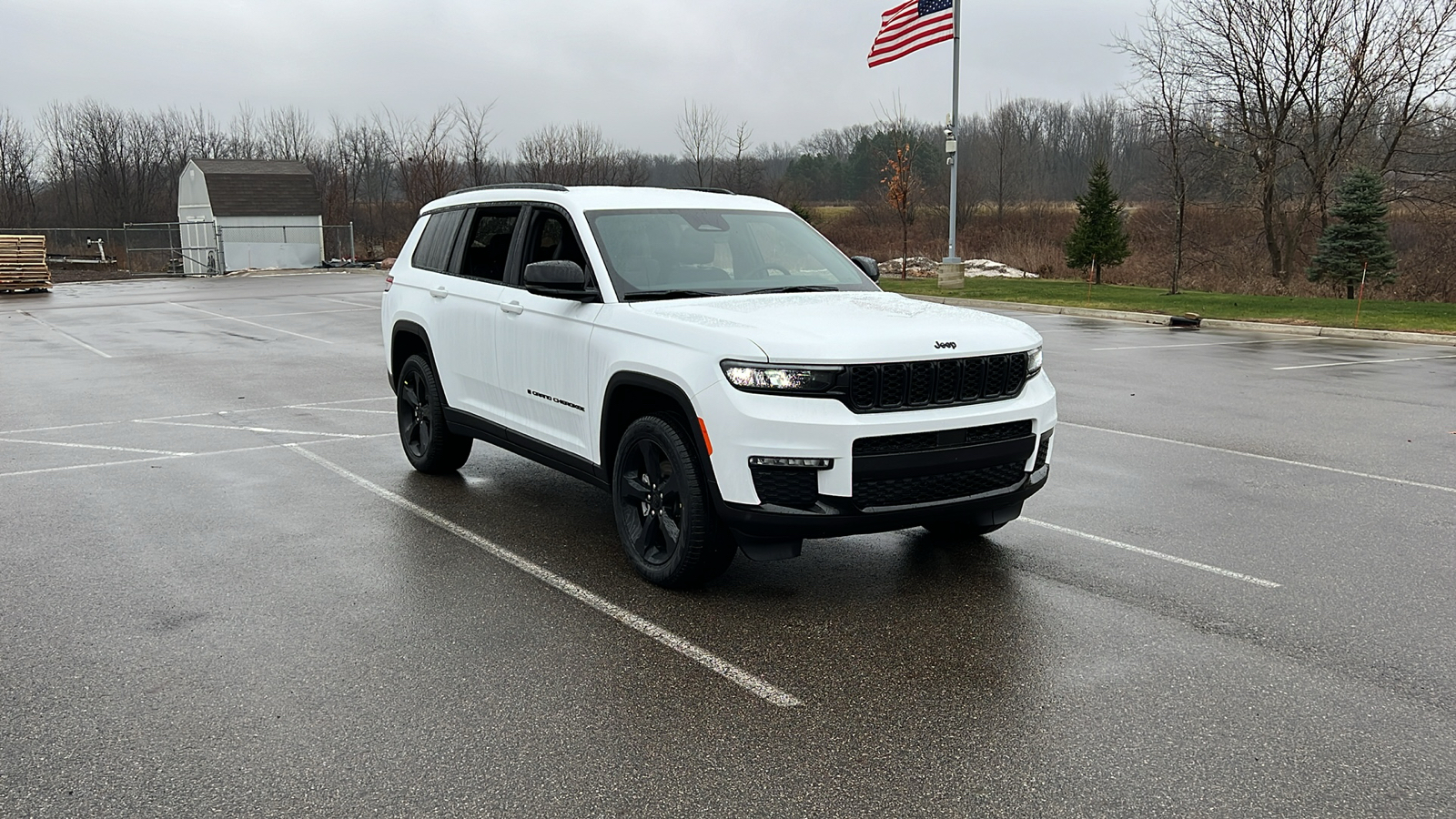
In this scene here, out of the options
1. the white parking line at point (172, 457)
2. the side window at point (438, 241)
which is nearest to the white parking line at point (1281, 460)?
the side window at point (438, 241)

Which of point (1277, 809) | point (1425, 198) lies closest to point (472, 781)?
point (1277, 809)

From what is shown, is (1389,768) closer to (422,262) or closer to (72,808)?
(72,808)

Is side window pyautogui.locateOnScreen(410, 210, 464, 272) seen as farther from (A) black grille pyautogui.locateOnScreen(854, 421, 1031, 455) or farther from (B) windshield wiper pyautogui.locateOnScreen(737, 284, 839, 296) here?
(A) black grille pyautogui.locateOnScreen(854, 421, 1031, 455)

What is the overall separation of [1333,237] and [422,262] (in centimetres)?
2795

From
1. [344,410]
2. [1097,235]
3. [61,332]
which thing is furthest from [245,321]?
[1097,235]

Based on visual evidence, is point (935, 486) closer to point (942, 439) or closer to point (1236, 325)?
point (942, 439)

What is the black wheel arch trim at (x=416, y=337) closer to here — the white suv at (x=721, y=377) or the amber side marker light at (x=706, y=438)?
the white suv at (x=721, y=377)

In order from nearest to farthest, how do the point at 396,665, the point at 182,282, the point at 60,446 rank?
the point at 396,665
the point at 60,446
the point at 182,282

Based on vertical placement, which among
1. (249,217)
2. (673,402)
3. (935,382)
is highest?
(249,217)

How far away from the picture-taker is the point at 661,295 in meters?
6.18

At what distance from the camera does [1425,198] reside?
1277 inches

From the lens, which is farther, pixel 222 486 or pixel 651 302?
pixel 222 486

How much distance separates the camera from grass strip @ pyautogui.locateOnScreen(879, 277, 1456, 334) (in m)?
22.0

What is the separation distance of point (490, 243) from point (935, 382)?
139 inches
